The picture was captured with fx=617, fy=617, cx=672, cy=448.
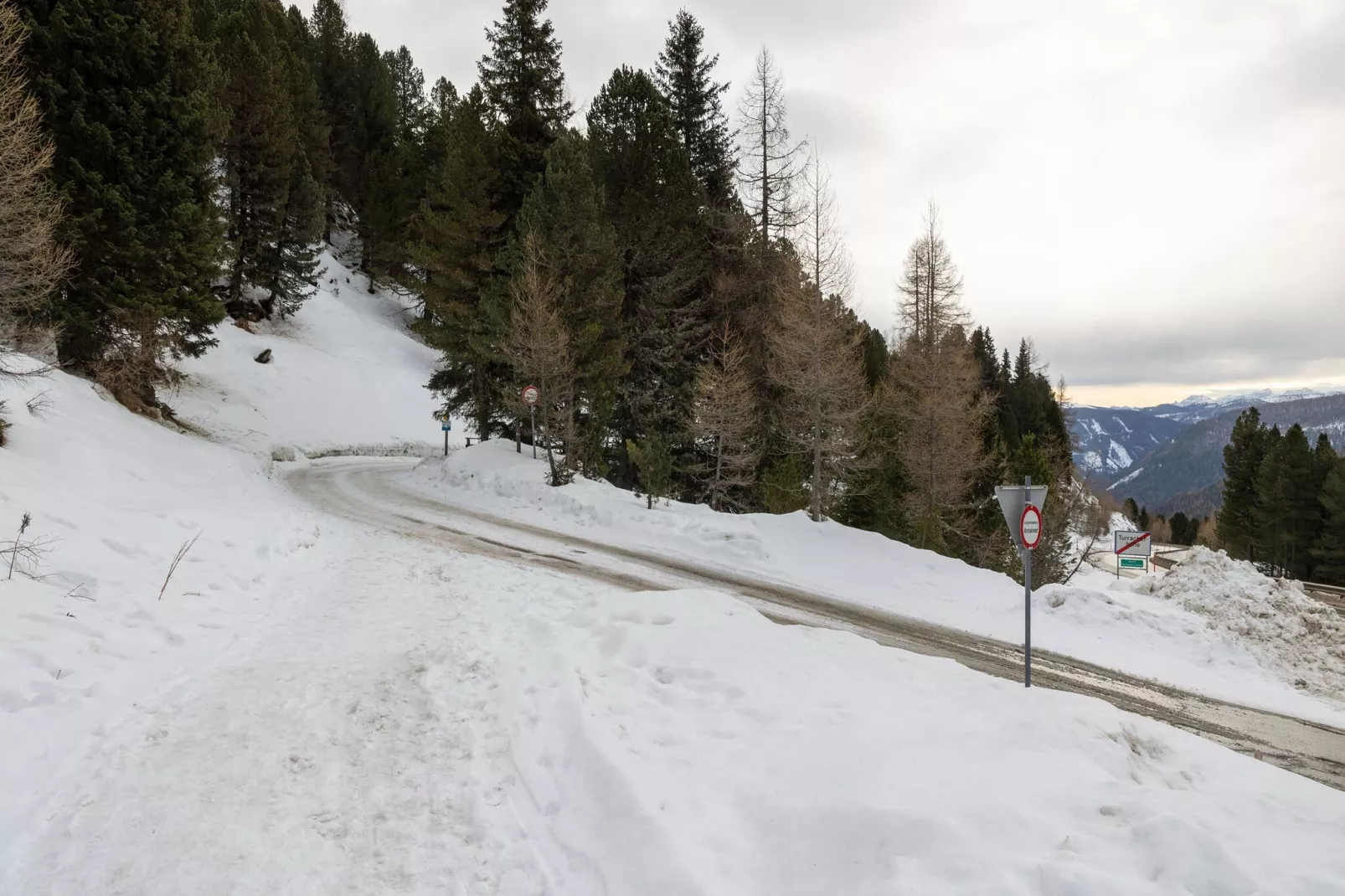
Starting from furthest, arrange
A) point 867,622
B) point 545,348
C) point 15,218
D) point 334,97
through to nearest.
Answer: point 334,97 → point 545,348 → point 15,218 → point 867,622

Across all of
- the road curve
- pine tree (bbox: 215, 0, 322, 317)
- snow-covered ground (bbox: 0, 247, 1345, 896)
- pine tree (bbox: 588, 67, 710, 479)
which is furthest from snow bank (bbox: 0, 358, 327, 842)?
pine tree (bbox: 215, 0, 322, 317)

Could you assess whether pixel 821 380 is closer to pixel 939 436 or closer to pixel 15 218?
pixel 939 436

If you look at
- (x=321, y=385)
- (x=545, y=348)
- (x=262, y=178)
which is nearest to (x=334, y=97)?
(x=262, y=178)

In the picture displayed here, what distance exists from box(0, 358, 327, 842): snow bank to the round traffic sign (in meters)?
8.90

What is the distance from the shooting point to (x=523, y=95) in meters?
23.6

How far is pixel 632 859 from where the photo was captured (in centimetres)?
369

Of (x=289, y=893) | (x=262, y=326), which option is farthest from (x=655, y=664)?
(x=262, y=326)

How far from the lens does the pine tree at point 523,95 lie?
906 inches

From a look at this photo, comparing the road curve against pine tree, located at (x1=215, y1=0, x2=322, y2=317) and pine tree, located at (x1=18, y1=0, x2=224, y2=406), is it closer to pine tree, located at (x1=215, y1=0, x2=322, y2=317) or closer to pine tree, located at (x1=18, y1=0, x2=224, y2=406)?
pine tree, located at (x1=18, y1=0, x2=224, y2=406)

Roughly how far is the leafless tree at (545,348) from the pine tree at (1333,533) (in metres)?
56.6

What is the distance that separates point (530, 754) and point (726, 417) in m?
16.9

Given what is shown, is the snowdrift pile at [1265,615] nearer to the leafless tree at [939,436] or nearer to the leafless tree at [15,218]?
the leafless tree at [939,436]

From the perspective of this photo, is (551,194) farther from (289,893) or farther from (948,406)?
(289,893)

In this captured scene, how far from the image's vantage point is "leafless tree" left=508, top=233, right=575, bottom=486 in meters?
18.3
